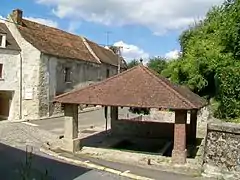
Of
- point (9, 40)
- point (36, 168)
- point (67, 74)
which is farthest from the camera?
point (67, 74)

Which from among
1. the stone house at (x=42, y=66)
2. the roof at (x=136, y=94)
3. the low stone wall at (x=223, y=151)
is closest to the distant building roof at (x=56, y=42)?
the stone house at (x=42, y=66)

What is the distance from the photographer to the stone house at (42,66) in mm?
31688

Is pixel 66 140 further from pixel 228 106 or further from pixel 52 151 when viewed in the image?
pixel 228 106

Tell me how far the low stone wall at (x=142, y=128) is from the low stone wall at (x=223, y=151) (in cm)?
985

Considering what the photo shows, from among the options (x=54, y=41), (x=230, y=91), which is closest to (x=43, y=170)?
(x=230, y=91)

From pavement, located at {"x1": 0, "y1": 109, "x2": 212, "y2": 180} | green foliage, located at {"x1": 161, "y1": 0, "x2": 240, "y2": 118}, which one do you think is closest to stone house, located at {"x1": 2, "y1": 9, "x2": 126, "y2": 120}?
green foliage, located at {"x1": 161, "y1": 0, "x2": 240, "y2": 118}

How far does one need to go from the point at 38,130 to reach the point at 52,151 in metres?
7.66

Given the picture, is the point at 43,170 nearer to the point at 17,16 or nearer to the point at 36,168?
the point at 36,168

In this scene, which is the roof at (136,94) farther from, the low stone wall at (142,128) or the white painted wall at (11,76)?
the white painted wall at (11,76)

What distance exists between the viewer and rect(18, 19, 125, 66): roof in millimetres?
33000

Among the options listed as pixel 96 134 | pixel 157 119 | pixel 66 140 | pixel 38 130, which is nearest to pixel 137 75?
pixel 66 140

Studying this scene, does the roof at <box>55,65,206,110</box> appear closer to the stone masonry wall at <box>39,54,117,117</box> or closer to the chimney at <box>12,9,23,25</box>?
the stone masonry wall at <box>39,54,117,117</box>

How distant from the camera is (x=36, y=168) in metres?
13.1

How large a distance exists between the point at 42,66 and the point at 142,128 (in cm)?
1325
